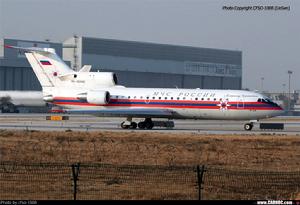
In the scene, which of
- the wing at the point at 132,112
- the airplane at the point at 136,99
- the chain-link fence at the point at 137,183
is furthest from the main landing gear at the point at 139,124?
the chain-link fence at the point at 137,183

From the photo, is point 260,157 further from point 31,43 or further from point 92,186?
point 31,43

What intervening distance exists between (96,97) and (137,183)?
3571 cm

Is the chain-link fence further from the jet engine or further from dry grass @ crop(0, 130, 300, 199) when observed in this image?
the jet engine

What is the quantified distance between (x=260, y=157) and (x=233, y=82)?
141 m

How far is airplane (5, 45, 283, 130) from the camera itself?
56.8m

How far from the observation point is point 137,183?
76.8 feet

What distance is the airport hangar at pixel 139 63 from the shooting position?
13788 cm

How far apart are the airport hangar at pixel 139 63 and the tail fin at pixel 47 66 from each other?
70082mm

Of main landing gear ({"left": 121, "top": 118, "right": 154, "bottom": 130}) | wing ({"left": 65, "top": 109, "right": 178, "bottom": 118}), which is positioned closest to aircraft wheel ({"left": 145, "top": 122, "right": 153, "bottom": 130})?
main landing gear ({"left": 121, "top": 118, "right": 154, "bottom": 130})

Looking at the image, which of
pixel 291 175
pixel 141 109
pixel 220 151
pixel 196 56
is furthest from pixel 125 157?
pixel 196 56

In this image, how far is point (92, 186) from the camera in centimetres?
Answer: 2284

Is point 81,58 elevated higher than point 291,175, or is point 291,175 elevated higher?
point 81,58

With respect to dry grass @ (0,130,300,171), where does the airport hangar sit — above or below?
above

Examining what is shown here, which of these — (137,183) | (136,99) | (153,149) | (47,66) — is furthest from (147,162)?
(47,66)
